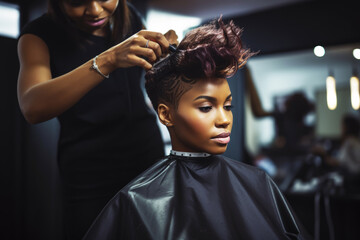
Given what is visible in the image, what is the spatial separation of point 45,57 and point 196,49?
17.4 inches

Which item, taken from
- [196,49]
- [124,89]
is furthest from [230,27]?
[124,89]

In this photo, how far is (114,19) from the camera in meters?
0.94

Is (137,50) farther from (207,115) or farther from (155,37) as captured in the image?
(207,115)

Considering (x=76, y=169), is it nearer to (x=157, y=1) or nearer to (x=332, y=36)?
(x=157, y=1)

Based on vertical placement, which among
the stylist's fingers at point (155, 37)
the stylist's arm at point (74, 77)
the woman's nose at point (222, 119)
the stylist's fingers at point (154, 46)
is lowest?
the woman's nose at point (222, 119)

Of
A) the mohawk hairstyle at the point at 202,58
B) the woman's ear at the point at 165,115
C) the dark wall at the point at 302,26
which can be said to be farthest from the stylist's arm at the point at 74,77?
the dark wall at the point at 302,26

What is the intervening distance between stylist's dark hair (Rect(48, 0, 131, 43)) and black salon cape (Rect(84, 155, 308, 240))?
0.44m

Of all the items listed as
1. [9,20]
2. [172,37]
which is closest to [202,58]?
[172,37]

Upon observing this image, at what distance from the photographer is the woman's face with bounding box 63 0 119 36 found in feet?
2.69

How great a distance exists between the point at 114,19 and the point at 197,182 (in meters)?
0.59

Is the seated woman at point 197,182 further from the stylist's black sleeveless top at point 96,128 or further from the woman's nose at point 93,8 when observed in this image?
the woman's nose at point 93,8

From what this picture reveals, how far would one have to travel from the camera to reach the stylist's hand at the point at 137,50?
29.3 inches

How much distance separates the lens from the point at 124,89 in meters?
1.00

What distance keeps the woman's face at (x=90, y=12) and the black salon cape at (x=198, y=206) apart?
0.49 m
